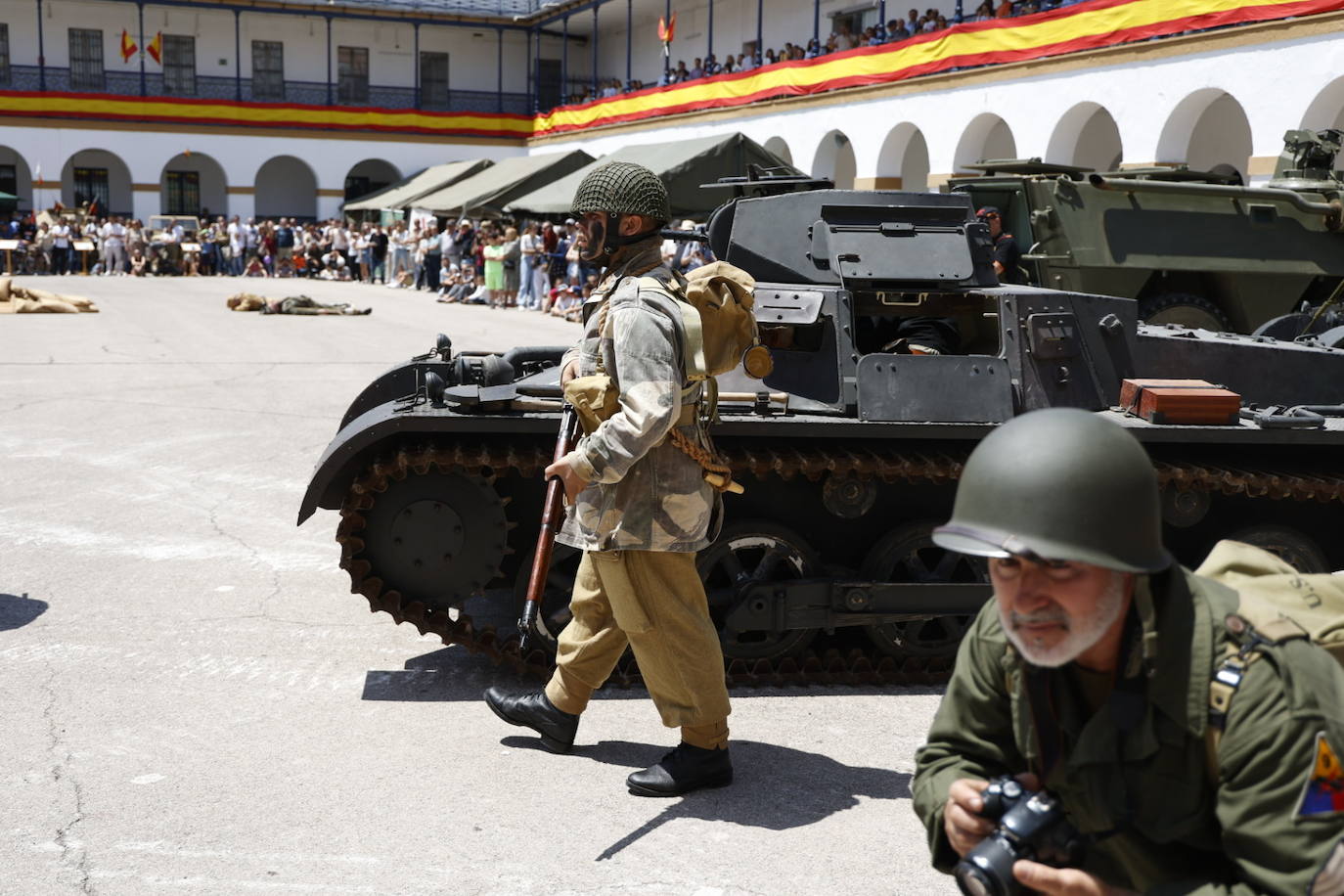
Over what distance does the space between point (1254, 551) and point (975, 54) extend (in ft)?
81.0

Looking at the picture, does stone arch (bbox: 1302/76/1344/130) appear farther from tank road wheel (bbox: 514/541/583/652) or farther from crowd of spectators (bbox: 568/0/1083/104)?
tank road wheel (bbox: 514/541/583/652)

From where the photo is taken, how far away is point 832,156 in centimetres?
3178

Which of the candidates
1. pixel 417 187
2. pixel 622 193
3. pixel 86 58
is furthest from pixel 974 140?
pixel 86 58

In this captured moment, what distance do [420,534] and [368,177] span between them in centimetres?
4940

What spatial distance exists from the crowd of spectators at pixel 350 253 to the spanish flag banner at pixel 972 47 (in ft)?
17.9

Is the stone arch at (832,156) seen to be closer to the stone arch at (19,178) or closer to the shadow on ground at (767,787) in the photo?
the shadow on ground at (767,787)

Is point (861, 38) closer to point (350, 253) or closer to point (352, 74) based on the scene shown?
point (350, 253)

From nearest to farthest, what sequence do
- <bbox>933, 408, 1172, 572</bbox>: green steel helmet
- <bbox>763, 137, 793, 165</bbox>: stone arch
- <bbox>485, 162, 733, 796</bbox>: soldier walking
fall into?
<bbox>933, 408, 1172, 572</bbox>: green steel helmet → <bbox>485, 162, 733, 796</bbox>: soldier walking → <bbox>763, 137, 793, 165</bbox>: stone arch

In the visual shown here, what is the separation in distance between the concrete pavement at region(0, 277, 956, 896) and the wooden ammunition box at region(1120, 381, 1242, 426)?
162cm

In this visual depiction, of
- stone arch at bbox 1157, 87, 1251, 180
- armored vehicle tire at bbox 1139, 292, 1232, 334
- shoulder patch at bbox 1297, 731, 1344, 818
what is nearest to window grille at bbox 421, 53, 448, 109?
stone arch at bbox 1157, 87, 1251, 180

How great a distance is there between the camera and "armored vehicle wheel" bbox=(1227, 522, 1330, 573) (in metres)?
6.76

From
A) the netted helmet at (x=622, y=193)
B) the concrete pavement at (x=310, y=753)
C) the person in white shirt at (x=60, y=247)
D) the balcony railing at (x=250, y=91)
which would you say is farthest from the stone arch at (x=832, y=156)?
the netted helmet at (x=622, y=193)

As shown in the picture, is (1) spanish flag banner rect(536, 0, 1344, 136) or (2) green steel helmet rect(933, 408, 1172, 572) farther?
(1) spanish flag banner rect(536, 0, 1344, 136)

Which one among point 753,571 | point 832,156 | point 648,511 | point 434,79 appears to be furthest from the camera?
point 434,79
